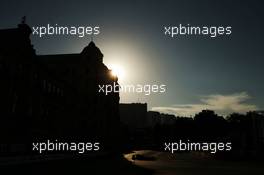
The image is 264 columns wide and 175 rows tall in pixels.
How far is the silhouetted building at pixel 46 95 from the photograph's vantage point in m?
32.0

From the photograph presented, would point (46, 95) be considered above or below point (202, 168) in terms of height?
above

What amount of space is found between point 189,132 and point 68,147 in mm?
111674

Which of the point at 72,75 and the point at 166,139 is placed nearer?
the point at 72,75

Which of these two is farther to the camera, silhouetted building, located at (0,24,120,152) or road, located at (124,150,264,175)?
road, located at (124,150,264,175)

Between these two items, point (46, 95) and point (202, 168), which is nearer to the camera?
point (46, 95)

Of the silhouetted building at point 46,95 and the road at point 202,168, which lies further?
the road at point 202,168

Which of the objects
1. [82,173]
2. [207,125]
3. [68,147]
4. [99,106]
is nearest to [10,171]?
[82,173]

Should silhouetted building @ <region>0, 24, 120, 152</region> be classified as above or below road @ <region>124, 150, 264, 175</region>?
above

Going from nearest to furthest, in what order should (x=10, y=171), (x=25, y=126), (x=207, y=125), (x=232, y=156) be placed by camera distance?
(x=10, y=171)
(x=25, y=126)
(x=232, y=156)
(x=207, y=125)

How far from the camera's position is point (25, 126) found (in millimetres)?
35188

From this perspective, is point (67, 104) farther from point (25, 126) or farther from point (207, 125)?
point (207, 125)

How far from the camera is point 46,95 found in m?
41.2

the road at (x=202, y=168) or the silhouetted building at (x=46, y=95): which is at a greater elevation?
the silhouetted building at (x=46, y=95)

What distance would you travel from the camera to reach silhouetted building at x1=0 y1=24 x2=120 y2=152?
3197 cm
